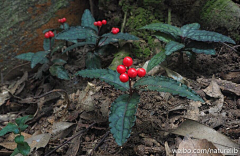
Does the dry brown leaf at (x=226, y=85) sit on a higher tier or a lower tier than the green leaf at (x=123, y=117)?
lower

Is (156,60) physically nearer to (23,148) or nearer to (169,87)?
(169,87)

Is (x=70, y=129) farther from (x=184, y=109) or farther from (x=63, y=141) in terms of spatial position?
(x=184, y=109)

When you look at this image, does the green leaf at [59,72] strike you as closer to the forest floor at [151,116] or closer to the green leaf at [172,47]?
the forest floor at [151,116]

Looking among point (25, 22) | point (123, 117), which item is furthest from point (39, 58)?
point (123, 117)

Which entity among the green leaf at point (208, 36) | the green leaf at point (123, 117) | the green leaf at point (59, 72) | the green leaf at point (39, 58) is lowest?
the green leaf at point (59, 72)

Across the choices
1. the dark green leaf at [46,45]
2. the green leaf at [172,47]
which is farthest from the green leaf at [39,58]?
the green leaf at [172,47]

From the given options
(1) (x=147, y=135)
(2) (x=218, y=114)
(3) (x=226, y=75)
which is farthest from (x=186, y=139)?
(3) (x=226, y=75)
